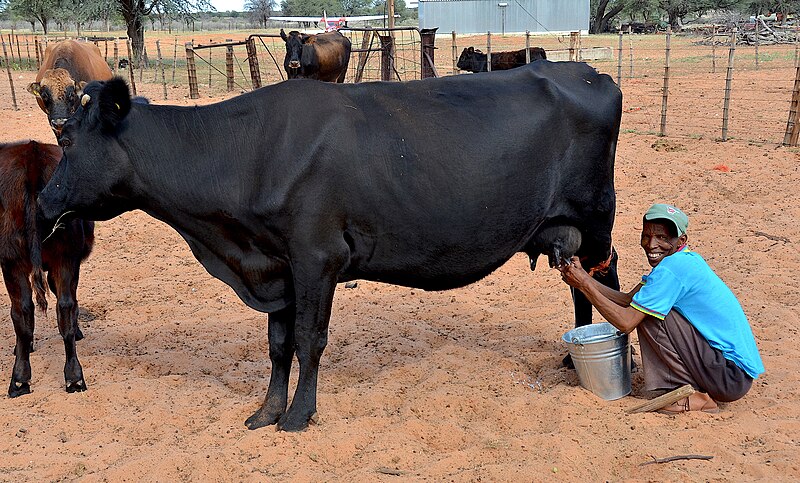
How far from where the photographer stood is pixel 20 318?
548 cm

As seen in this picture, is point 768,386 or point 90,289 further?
point 90,289

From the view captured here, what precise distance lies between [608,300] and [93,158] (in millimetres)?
3290

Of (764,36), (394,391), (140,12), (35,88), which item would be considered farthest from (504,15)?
(394,391)

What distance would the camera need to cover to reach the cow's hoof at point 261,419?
486 cm

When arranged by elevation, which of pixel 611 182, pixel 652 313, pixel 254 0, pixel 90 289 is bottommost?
pixel 90 289

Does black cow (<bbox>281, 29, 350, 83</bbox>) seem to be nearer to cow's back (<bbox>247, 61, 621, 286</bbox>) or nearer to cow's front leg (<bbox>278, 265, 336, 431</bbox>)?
cow's back (<bbox>247, 61, 621, 286</bbox>)

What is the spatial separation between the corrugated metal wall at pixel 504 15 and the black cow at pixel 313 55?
34.4 metres

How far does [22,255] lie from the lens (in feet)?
17.6

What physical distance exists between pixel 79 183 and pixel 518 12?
166 ft

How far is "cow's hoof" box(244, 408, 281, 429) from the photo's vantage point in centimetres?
486

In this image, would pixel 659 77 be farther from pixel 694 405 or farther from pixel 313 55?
pixel 694 405

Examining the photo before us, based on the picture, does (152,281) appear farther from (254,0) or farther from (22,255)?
(254,0)

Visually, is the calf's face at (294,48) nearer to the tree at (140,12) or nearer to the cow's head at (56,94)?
the cow's head at (56,94)

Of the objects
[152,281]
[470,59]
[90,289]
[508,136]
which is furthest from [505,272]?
[470,59]
